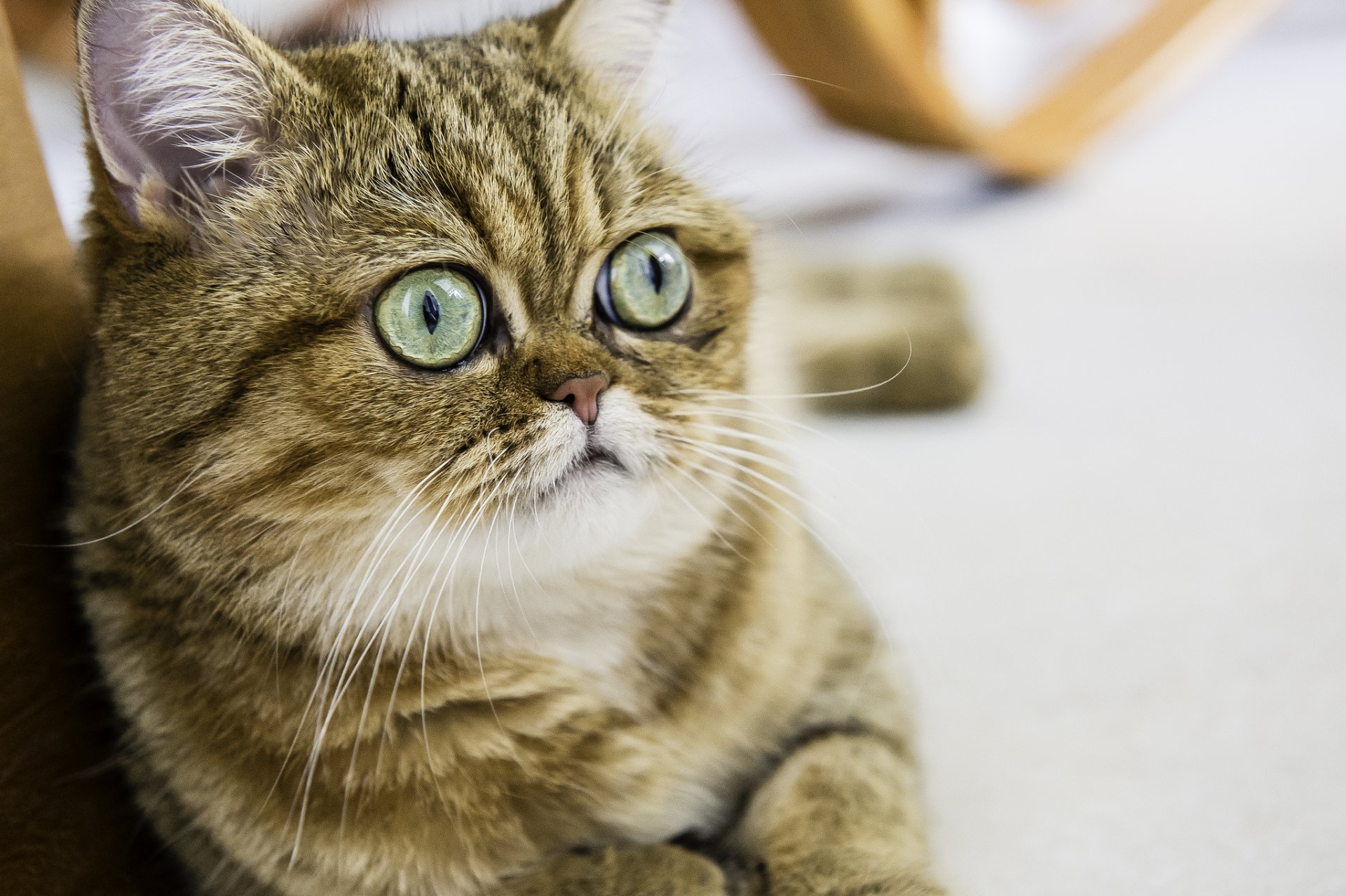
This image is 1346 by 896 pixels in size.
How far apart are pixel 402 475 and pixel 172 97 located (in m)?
0.31

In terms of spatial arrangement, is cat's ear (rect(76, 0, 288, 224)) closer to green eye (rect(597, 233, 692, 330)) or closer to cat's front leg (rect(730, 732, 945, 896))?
A: green eye (rect(597, 233, 692, 330))

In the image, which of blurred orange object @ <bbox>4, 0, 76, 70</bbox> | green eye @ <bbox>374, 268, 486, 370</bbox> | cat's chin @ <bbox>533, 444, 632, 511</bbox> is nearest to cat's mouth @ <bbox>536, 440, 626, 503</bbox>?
cat's chin @ <bbox>533, 444, 632, 511</bbox>

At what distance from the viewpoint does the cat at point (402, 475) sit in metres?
0.69

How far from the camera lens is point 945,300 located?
5.57ft

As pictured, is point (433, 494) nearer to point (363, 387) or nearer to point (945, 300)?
point (363, 387)

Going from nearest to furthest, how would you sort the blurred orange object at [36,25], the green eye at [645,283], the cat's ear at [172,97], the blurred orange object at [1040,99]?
the cat's ear at [172,97] → the green eye at [645,283] → the blurred orange object at [36,25] → the blurred orange object at [1040,99]

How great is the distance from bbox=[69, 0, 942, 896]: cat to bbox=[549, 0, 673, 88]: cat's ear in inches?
2.7

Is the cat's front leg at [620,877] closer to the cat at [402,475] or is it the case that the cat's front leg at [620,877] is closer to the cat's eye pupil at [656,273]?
the cat at [402,475]

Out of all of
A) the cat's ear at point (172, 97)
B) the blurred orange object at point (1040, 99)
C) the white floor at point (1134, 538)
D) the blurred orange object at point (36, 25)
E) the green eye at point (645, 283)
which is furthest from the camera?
the blurred orange object at point (1040, 99)

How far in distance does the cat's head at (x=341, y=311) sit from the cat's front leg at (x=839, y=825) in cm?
27

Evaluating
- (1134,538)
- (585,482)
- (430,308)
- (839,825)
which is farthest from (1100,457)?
(430,308)

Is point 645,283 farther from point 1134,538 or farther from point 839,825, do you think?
point 1134,538

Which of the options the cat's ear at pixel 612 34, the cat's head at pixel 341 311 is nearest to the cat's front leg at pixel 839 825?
the cat's head at pixel 341 311

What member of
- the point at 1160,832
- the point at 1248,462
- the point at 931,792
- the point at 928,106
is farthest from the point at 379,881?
the point at 928,106
